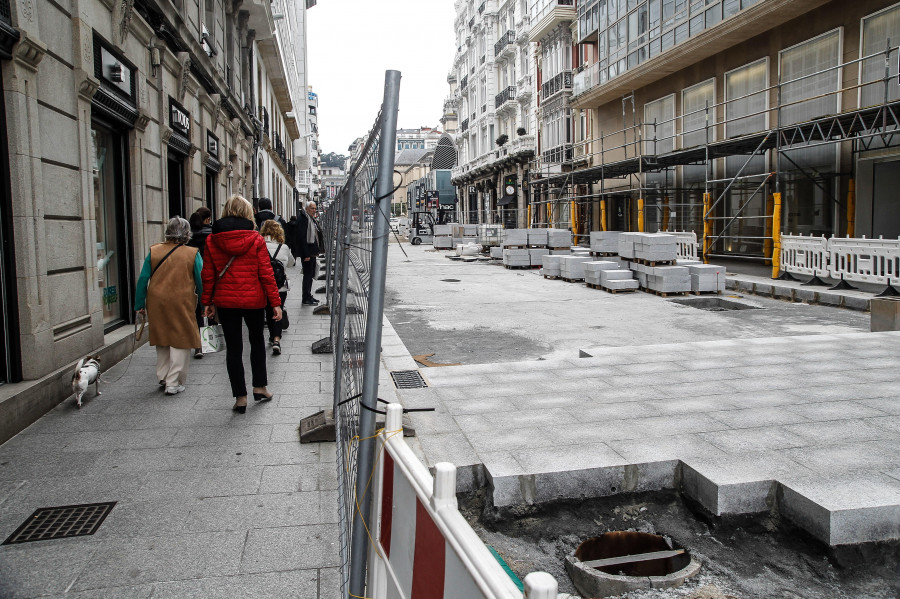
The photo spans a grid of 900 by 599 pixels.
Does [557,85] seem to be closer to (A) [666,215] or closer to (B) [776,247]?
(A) [666,215]

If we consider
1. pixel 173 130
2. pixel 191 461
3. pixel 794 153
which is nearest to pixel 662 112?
pixel 794 153

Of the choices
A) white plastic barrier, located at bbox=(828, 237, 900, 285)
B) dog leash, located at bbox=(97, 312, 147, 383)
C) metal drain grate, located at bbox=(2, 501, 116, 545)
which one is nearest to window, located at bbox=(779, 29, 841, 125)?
white plastic barrier, located at bbox=(828, 237, 900, 285)

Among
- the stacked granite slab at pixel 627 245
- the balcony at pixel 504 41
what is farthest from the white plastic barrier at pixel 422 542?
the balcony at pixel 504 41

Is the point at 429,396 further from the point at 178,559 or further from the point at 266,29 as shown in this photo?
the point at 266,29

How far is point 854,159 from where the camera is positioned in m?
17.2

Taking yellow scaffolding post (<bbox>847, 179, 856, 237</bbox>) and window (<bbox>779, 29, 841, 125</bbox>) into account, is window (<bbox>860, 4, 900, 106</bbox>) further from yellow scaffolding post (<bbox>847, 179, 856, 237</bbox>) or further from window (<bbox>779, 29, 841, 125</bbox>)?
yellow scaffolding post (<bbox>847, 179, 856, 237</bbox>)

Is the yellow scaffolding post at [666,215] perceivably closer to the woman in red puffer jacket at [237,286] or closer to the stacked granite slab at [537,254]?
the stacked granite slab at [537,254]

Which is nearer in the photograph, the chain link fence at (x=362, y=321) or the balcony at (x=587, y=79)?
the chain link fence at (x=362, y=321)

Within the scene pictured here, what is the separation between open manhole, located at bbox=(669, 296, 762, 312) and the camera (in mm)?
13013

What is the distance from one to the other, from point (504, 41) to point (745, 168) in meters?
31.8

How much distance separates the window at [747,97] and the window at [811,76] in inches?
29.8

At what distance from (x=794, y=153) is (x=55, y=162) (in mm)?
18895

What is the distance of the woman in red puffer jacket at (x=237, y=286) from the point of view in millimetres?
5586

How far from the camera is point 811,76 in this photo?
57.7 ft
